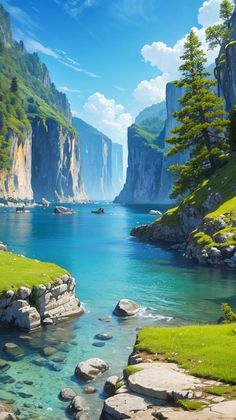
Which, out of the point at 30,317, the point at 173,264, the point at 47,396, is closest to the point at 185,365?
the point at 47,396

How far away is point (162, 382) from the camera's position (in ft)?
46.2

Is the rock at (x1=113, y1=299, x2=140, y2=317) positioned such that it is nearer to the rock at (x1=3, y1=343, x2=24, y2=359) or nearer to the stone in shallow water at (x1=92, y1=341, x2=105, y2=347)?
the stone in shallow water at (x1=92, y1=341, x2=105, y2=347)

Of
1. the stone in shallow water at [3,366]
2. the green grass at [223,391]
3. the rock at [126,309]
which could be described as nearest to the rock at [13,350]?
the stone in shallow water at [3,366]

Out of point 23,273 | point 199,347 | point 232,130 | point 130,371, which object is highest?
point 232,130

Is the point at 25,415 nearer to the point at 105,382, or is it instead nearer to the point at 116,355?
the point at 105,382

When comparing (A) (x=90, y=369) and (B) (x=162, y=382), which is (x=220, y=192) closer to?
(A) (x=90, y=369)

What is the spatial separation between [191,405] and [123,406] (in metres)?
2.25

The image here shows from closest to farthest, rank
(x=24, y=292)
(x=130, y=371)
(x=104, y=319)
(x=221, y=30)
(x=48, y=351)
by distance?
(x=130, y=371) < (x=48, y=351) < (x=24, y=292) < (x=104, y=319) < (x=221, y=30)

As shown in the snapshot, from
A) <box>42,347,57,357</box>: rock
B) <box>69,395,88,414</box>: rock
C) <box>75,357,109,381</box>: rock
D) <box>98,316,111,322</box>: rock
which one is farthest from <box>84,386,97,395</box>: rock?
<box>98,316,111,322</box>: rock

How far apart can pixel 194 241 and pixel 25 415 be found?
136 ft

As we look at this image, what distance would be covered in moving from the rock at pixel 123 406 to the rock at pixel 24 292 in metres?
13.7

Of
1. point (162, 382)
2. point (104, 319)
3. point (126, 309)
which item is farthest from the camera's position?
point (126, 309)

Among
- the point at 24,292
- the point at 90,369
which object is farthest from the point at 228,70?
the point at 90,369

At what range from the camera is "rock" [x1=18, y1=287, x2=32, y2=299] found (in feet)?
87.1
